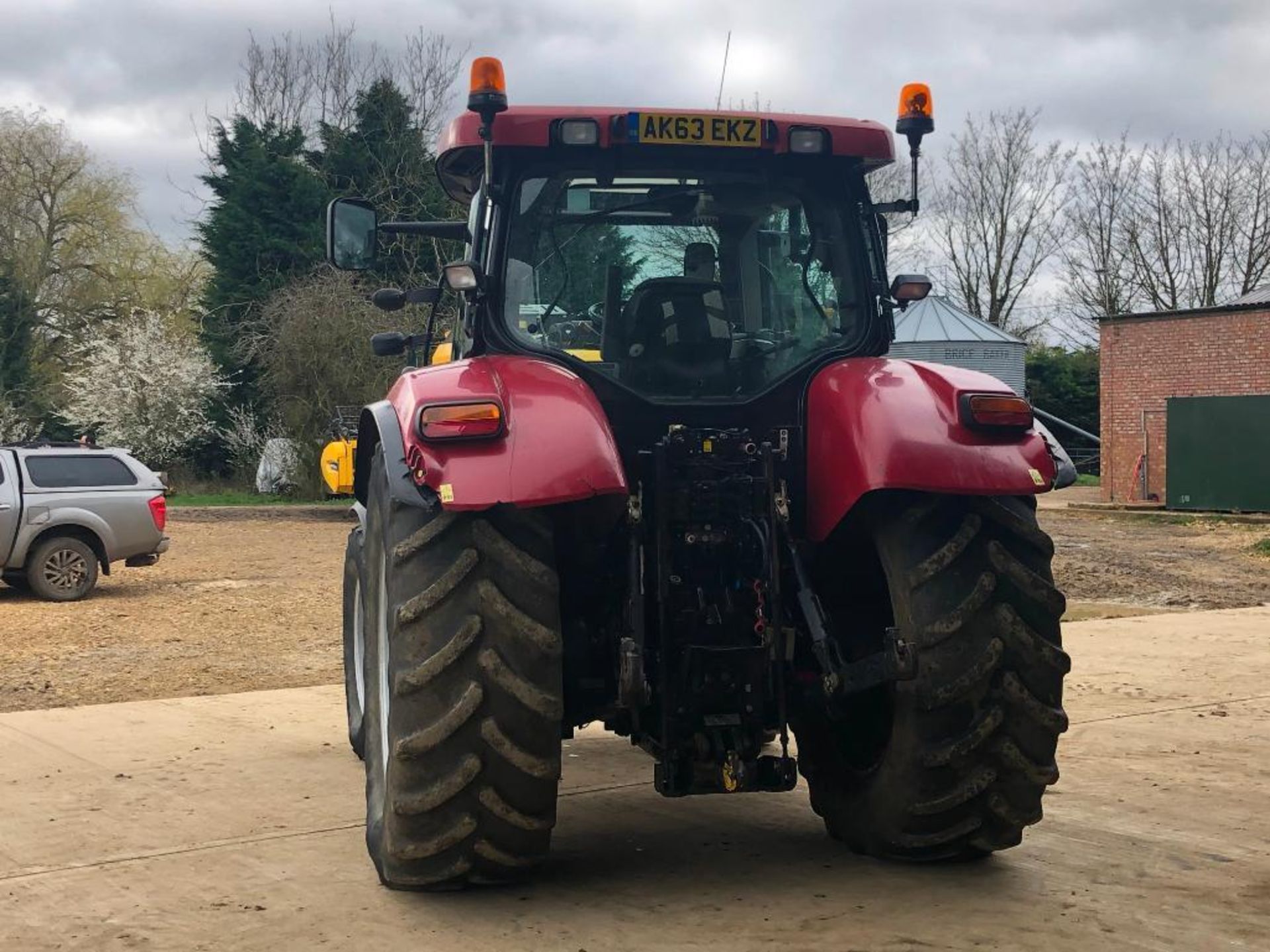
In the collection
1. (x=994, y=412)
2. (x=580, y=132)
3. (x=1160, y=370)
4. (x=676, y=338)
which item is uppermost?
(x=1160, y=370)

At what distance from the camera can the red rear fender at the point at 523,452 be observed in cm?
443

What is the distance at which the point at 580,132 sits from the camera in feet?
17.5

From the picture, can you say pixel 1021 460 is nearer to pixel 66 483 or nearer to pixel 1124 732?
pixel 1124 732

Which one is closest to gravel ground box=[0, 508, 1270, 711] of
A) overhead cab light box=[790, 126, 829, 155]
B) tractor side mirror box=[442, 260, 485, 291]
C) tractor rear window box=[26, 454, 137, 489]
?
tractor rear window box=[26, 454, 137, 489]

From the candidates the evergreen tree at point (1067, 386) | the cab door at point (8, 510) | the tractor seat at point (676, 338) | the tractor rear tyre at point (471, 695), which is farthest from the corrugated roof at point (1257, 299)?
the tractor rear tyre at point (471, 695)

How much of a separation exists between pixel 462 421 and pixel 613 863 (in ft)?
5.76

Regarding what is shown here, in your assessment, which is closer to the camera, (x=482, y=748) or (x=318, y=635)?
(x=482, y=748)

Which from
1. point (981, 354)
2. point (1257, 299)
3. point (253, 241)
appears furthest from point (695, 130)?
point (981, 354)

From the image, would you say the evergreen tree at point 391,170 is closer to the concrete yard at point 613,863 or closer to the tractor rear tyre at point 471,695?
the concrete yard at point 613,863

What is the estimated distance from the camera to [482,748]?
447 cm

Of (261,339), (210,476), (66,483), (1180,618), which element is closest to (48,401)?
(210,476)

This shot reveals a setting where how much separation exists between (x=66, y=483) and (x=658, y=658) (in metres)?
13.3

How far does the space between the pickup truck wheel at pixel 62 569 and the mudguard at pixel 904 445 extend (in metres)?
13.0

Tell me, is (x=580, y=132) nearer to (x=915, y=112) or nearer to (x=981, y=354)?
(x=915, y=112)
